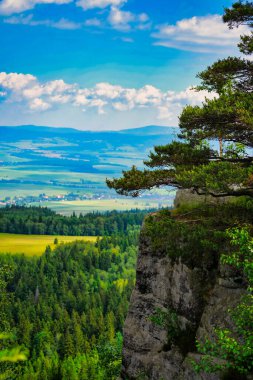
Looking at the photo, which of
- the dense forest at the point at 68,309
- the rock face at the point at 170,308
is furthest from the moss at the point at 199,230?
the dense forest at the point at 68,309

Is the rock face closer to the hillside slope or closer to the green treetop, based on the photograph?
the hillside slope

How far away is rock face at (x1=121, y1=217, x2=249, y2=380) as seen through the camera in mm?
21938

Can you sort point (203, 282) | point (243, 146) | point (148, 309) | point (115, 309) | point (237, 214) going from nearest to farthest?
point (237, 214)
point (243, 146)
point (203, 282)
point (148, 309)
point (115, 309)

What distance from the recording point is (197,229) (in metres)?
21.2

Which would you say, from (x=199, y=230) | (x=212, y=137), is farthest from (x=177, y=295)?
(x=212, y=137)

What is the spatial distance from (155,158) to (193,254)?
5.46 metres

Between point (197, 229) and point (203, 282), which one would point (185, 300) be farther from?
point (197, 229)

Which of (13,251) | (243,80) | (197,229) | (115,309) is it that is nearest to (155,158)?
(197,229)

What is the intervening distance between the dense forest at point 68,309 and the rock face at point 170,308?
528 inches

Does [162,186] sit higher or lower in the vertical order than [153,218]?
higher

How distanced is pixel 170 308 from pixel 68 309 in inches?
4701

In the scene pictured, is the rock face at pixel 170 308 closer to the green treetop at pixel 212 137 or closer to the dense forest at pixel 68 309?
the green treetop at pixel 212 137

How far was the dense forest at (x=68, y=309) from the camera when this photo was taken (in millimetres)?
79500

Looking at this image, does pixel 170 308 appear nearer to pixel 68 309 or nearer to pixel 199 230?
pixel 199 230
